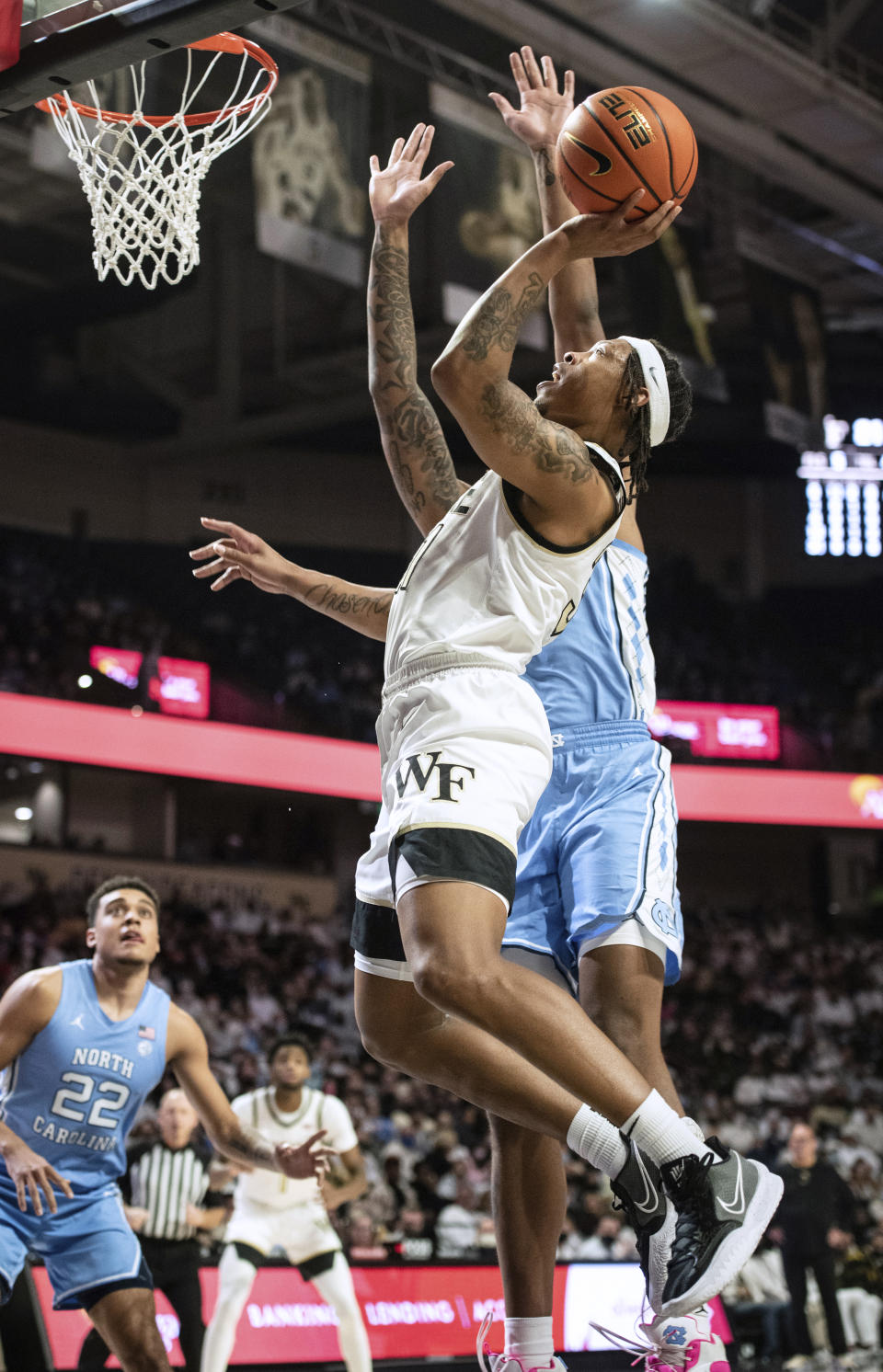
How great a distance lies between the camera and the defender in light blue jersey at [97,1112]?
15.5 feet

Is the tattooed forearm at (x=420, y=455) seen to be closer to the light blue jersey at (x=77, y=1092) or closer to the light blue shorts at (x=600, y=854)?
the light blue shorts at (x=600, y=854)

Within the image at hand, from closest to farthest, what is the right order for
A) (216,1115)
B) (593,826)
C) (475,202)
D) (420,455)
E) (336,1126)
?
(593,826)
(420,455)
(216,1115)
(336,1126)
(475,202)

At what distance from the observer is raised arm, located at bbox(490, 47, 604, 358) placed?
4312mm

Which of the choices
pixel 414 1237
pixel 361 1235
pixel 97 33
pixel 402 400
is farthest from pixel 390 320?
pixel 414 1237

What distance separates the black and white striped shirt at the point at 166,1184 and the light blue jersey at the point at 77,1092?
267cm

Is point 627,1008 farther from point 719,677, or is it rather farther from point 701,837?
point 701,837

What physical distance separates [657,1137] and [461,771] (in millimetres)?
855

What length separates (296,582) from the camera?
14.0ft

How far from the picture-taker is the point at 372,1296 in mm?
8742

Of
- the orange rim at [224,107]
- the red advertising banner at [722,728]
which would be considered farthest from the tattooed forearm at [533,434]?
the red advertising banner at [722,728]

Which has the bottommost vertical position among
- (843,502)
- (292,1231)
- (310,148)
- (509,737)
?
(292,1231)

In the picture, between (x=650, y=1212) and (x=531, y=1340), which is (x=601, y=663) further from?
(x=531, y=1340)

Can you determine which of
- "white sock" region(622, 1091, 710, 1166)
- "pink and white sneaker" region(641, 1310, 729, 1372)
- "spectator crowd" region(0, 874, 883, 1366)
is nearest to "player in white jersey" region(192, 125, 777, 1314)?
"white sock" region(622, 1091, 710, 1166)

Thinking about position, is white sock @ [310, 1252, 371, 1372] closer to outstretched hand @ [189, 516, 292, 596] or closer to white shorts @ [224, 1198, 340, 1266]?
white shorts @ [224, 1198, 340, 1266]
